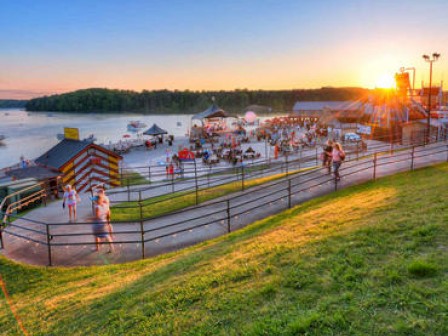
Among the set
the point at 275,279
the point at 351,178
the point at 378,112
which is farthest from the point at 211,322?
the point at 378,112

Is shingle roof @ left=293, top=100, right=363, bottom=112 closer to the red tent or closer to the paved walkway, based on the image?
the red tent

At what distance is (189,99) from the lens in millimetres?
167750

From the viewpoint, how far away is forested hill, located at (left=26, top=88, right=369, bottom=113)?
16462 cm

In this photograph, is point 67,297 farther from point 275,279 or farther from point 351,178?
point 351,178

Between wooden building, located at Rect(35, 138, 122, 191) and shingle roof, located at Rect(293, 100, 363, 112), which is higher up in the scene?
shingle roof, located at Rect(293, 100, 363, 112)

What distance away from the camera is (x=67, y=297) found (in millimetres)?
5266

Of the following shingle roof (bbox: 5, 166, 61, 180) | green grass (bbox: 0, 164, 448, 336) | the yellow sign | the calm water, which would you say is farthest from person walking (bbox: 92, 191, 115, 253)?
the calm water

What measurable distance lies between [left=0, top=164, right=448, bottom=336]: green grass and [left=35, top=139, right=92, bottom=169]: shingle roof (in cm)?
1141

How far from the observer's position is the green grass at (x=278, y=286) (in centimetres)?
321

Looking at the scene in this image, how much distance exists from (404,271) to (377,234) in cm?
128

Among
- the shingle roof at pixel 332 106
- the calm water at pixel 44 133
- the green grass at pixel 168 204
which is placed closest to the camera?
the green grass at pixel 168 204

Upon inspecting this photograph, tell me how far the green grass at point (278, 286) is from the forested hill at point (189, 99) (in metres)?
155

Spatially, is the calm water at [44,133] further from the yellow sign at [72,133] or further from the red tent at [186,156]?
the red tent at [186,156]

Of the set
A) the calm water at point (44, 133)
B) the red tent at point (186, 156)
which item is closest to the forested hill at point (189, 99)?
the calm water at point (44, 133)
